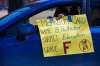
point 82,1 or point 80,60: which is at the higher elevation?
point 82,1

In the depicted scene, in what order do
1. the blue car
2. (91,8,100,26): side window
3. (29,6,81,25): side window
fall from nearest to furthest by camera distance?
the blue car
(29,6,81,25): side window
(91,8,100,26): side window

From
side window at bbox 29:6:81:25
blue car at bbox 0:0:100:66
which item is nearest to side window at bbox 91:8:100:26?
blue car at bbox 0:0:100:66

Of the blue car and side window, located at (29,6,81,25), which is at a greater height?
side window, located at (29,6,81,25)

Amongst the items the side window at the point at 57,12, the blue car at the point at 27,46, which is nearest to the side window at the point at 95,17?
the blue car at the point at 27,46

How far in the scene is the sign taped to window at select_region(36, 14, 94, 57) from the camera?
6383 millimetres

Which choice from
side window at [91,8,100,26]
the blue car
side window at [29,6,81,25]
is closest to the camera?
the blue car

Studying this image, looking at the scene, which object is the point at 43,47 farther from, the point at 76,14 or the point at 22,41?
the point at 76,14

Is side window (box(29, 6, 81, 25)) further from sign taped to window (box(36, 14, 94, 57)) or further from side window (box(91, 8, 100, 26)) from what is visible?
side window (box(91, 8, 100, 26))

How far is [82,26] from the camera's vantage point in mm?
6477

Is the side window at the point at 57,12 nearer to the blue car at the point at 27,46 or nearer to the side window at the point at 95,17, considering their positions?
the blue car at the point at 27,46

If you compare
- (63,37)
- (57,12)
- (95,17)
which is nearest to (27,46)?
(63,37)

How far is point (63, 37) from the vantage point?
6.39 meters

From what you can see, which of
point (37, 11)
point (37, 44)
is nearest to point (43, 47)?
point (37, 44)

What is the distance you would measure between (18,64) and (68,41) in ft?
2.44
